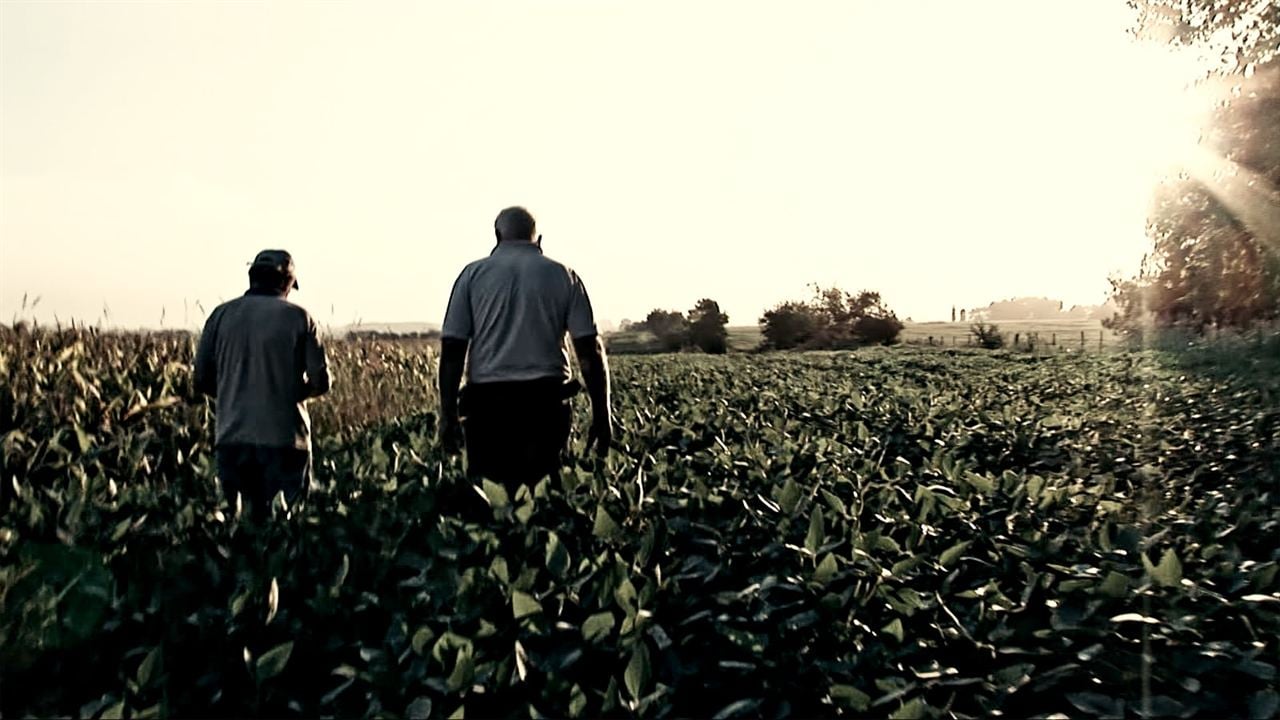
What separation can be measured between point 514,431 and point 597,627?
290cm

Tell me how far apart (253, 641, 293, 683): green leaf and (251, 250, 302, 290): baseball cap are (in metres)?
3.61

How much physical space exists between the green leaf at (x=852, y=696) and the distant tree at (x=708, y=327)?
6111 cm

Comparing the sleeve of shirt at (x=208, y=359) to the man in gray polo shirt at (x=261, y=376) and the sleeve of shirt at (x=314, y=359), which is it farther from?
the sleeve of shirt at (x=314, y=359)

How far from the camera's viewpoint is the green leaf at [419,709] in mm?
2912

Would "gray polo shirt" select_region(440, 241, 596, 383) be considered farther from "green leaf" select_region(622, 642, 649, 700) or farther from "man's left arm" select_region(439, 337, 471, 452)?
"green leaf" select_region(622, 642, 649, 700)

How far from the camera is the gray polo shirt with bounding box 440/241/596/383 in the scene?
6117mm

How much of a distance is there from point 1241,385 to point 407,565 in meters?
20.2

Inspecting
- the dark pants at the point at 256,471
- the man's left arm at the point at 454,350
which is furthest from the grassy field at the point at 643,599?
the man's left arm at the point at 454,350

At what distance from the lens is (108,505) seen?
16.1 ft

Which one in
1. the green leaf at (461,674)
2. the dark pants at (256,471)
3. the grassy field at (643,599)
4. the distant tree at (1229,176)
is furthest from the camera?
the distant tree at (1229,176)

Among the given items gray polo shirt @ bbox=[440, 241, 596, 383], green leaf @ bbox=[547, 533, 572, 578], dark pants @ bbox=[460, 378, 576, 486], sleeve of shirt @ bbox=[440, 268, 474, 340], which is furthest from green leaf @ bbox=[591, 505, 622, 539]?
sleeve of shirt @ bbox=[440, 268, 474, 340]

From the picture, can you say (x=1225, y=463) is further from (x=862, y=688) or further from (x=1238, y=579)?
(x=862, y=688)

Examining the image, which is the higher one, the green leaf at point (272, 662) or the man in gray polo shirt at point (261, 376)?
the man in gray polo shirt at point (261, 376)

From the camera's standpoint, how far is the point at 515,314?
6113 mm
